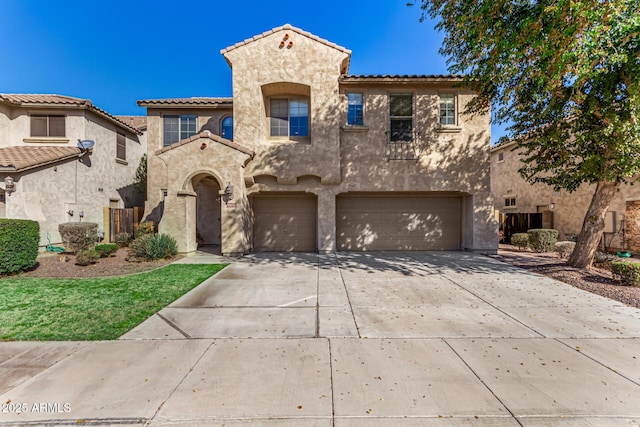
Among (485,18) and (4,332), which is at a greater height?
(485,18)

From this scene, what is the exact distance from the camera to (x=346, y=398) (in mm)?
3002

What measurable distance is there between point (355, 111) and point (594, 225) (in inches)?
369

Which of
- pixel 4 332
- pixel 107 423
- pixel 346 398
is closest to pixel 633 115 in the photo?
pixel 346 398

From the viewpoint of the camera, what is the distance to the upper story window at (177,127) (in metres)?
14.4

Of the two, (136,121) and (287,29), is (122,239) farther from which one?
(287,29)

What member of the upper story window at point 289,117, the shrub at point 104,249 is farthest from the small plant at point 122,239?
the upper story window at point 289,117

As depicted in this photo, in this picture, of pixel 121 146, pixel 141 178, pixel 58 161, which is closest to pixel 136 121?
pixel 121 146

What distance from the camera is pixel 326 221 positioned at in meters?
12.4

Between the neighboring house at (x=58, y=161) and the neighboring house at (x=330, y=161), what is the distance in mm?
5187

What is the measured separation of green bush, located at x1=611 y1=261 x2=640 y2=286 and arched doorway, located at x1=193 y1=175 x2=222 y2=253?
14.5 m

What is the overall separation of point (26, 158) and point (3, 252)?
21.3 feet

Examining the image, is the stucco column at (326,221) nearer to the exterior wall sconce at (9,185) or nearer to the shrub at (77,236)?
the shrub at (77,236)

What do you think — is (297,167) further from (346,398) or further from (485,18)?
(346,398)

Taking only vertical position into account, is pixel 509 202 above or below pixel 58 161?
below
